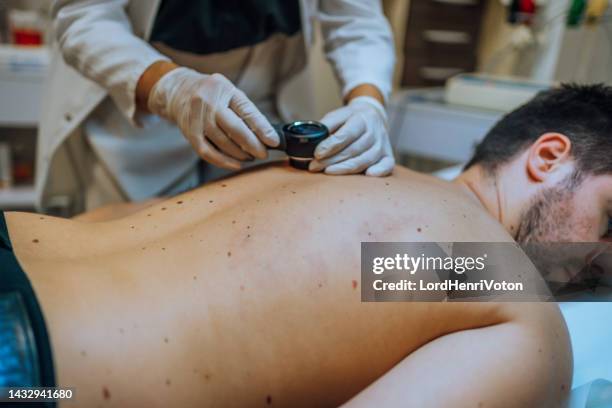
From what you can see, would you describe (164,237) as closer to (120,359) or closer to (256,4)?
(120,359)

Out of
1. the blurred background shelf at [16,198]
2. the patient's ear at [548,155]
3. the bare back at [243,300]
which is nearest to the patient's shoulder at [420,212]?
the bare back at [243,300]

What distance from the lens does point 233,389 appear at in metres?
0.71

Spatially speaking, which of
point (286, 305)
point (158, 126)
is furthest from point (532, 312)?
point (158, 126)

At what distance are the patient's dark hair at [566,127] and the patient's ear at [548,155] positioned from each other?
15 millimetres

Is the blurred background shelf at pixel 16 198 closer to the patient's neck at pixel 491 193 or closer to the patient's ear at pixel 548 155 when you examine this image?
the patient's neck at pixel 491 193

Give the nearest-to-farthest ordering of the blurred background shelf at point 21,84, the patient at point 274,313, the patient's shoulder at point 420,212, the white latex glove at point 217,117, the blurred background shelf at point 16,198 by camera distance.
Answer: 1. the patient at point 274,313
2. the patient's shoulder at point 420,212
3. the white latex glove at point 217,117
4. the blurred background shelf at point 21,84
5. the blurred background shelf at point 16,198

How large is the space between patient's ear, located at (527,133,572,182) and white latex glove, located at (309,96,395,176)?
10.6 inches

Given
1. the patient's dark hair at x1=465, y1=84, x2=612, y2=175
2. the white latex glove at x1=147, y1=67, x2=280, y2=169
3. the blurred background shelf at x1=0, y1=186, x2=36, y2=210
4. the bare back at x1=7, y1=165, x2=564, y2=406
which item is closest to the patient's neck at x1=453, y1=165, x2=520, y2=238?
the patient's dark hair at x1=465, y1=84, x2=612, y2=175

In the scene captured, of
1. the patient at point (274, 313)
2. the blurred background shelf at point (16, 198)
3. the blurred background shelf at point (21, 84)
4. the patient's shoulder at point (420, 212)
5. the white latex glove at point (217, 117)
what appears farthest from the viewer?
the blurred background shelf at point (16, 198)

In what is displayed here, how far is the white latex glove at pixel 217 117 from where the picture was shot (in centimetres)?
89

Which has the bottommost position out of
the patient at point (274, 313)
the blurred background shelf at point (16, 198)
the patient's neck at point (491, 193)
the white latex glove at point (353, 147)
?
the blurred background shelf at point (16, 198)

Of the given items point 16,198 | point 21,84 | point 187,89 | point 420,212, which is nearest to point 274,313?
point 420,212

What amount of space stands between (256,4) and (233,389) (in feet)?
2.99

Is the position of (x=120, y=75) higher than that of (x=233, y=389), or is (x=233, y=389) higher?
(x=120, y=75)
